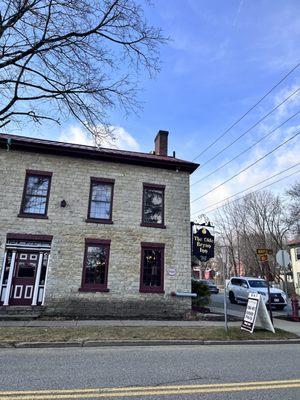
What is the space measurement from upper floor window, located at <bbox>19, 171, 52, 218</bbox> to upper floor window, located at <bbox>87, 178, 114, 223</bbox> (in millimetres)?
2097

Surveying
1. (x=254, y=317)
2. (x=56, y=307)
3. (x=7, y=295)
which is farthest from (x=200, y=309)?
(x=7, y=295)

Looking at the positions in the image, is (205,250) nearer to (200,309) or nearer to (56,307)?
(200,309)

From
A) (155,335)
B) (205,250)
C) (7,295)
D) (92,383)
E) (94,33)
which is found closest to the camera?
(92,383)

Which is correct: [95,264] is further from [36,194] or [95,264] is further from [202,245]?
[202,245]

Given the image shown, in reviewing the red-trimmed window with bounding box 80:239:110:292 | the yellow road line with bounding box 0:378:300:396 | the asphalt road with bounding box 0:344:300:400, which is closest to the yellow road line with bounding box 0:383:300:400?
the asphalt road with bounding box 0:344:300:400

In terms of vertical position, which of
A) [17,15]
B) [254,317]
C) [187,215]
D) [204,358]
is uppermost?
[17,15]

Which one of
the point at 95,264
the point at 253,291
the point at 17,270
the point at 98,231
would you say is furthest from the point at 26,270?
the point at 253,291

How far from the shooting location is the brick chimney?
19034mm

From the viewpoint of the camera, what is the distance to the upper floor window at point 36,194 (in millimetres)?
14730

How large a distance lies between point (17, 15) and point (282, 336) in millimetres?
13706

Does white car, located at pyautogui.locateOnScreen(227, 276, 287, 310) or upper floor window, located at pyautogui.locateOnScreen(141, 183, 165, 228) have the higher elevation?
upper floor window, located at pyautogui.locateOnScreen(141, 183, 165, 228)

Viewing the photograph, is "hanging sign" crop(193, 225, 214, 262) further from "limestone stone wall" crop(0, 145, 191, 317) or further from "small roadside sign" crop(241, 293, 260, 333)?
"small roadside sign" crop(241, 293, 260, 333)

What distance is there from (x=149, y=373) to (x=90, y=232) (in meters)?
9.59

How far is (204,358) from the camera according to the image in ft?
23.9
